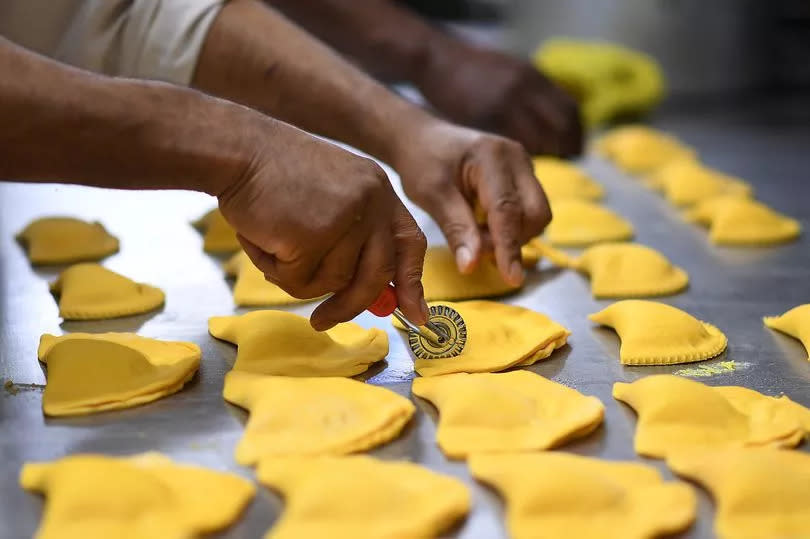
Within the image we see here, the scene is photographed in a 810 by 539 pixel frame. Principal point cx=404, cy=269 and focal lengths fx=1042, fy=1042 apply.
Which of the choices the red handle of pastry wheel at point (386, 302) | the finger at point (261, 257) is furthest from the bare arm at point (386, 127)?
the finger at point (261, 257)

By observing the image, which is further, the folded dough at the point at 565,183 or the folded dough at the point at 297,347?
the folded dough at the point at 565,183

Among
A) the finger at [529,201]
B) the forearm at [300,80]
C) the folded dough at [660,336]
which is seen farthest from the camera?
the forearm at [300,80]

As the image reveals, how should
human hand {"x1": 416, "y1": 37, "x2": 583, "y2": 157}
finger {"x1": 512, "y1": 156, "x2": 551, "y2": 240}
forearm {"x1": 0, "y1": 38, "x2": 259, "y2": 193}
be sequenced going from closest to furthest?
forearm {"x1": 0, "y1": 38, "x2": 259, "y2": 193}
finger {"x1": 512, "y1": 156, "x2": 551, "y2": 240}
human hand {"x1": 416, "y1": 37, "x2": 583, "y2": 157}

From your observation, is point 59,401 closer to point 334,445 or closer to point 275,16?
point 334,445

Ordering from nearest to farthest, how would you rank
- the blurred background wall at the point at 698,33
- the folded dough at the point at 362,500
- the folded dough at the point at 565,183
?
the folded dough at the point at 362,500 → the folded dough at the point at 565,183 → the blurred background wall at the point at 698,33

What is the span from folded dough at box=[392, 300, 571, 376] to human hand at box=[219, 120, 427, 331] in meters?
0.15

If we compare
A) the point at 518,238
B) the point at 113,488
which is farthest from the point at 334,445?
the point at 518,238

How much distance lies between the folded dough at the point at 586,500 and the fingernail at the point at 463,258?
0.62 m

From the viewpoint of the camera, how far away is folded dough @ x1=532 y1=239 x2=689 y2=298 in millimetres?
1807

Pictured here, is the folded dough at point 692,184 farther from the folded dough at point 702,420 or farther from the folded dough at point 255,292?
the folded dough at point 702,420

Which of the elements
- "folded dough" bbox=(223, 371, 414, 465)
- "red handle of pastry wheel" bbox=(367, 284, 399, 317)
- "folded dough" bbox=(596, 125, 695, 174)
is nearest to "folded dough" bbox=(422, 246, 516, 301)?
"red handle of pastry wheel" bbox=(367, 284, 399, 317)

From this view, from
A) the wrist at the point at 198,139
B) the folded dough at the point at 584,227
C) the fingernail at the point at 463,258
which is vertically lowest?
the folded dough at the point at 584,227

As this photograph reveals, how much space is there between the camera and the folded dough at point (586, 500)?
102 cm

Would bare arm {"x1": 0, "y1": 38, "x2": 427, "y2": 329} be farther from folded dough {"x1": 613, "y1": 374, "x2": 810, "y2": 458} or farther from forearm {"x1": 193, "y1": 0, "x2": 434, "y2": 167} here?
forearm {"x1": 193, "y1": 0, "x2": 434, "y2": 167}
